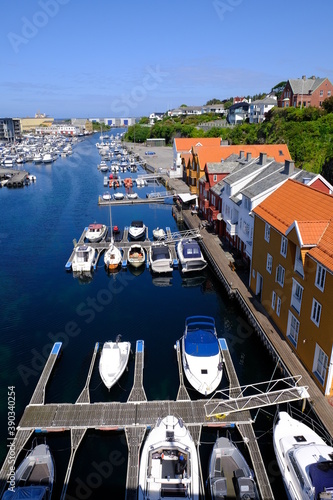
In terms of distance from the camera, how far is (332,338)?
19.4 meters

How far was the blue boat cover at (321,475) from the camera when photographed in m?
14.5

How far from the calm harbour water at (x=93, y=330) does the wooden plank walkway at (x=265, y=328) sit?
1556 mm

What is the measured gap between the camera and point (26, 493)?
15.7 meters

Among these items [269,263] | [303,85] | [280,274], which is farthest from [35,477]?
[303,85]

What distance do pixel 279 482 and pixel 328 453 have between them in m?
3.16

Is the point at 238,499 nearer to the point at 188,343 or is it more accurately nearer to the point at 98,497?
the point at 98,497

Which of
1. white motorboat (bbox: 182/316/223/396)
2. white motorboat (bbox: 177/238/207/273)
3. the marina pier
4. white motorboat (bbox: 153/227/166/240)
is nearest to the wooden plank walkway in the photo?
the marina pier

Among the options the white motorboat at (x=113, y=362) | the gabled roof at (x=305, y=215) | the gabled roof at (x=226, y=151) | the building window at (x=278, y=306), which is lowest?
the white motorboat at (x=113, y=362)

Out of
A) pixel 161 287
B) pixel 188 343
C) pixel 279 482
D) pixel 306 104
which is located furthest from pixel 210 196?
pixel 306 104

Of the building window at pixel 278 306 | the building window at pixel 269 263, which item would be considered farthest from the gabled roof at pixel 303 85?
the building window at pixel 278 306

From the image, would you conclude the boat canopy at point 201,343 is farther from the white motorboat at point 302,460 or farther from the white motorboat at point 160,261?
the white motorboat at point 160,261

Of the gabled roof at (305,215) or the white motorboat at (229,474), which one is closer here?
the white motorboat at (229,474)

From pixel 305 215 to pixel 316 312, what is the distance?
257 inches

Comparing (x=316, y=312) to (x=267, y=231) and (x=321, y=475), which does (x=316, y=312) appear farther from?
(x=267, y=231)
